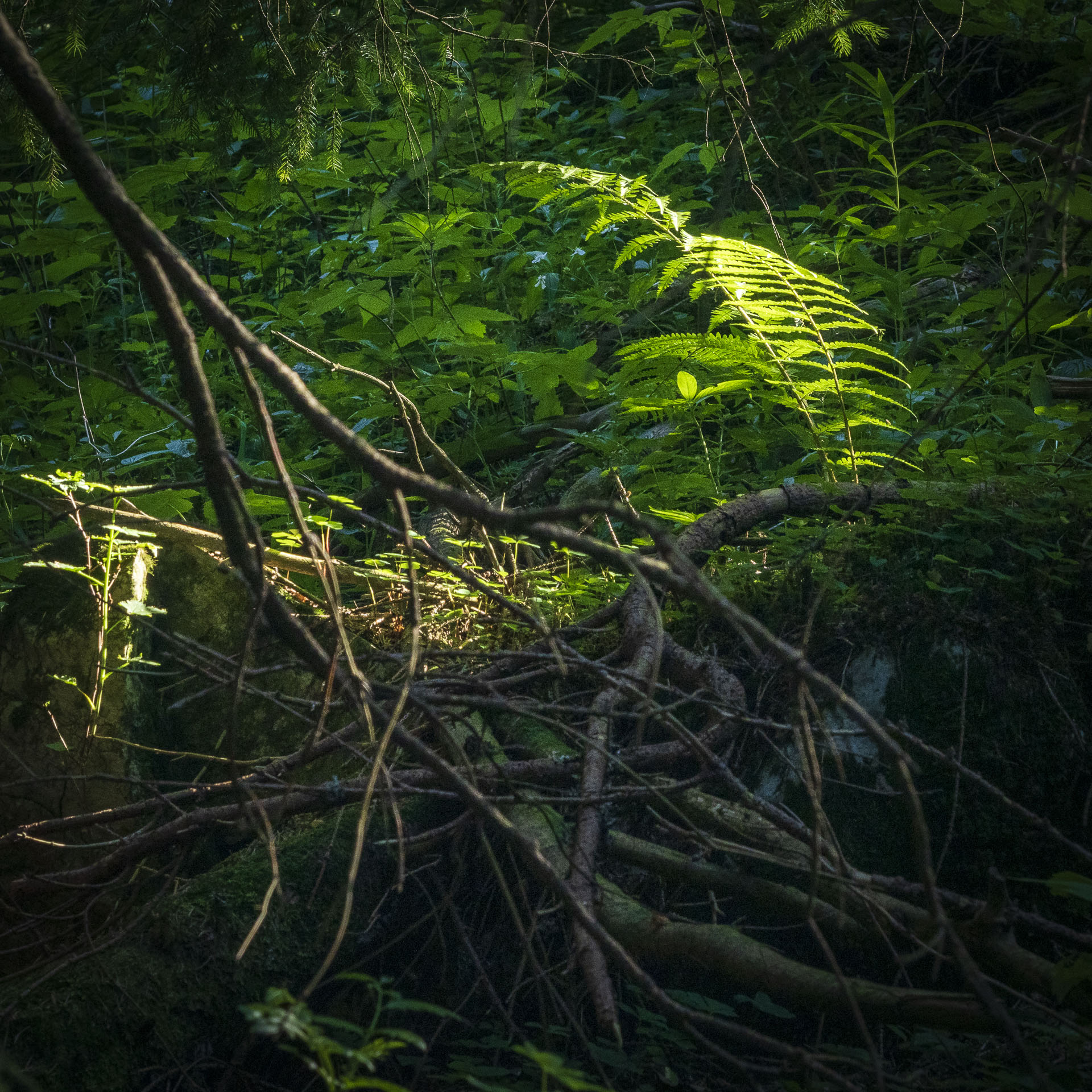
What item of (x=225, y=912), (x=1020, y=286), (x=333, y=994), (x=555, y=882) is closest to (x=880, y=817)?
(x=555, y=882)

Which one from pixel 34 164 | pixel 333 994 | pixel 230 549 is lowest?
pixel 333 994

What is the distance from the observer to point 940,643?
2271 mm

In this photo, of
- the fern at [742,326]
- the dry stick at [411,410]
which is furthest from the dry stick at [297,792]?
the fern at [742,326]

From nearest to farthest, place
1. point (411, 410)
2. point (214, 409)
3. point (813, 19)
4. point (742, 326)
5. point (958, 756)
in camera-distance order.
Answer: point (214, 409), point (958, 756), point (813, 19), point (742, 326), point (411, 410)

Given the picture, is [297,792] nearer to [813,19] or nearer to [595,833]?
[595,833]

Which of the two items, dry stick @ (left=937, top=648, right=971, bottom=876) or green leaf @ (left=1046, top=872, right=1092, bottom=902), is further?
dry stick @ (left=937, top=648, right=971, bottom=876)

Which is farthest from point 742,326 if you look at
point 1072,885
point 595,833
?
point 1072,885

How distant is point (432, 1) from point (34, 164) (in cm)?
334

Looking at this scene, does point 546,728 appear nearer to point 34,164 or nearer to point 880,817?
point 880,817

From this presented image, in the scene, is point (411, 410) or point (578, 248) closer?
point (411, 410)

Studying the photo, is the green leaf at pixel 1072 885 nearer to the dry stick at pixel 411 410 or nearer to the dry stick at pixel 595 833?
the dry stick at pixel 595 833

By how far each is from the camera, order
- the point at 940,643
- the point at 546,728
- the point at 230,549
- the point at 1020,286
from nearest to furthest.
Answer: the point at 230,549 → the point at 940,643 → the point at 546,728 → the point at 1020,286

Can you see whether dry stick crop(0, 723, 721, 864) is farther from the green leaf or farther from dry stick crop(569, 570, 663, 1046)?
the green leaf

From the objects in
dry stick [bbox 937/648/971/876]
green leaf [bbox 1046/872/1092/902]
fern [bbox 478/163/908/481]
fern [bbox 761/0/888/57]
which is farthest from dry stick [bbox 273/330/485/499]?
green leaf [bbox 1046/872/1092/902]
